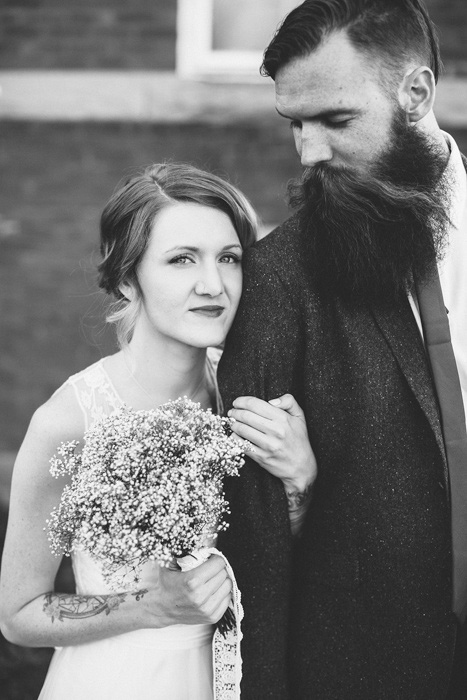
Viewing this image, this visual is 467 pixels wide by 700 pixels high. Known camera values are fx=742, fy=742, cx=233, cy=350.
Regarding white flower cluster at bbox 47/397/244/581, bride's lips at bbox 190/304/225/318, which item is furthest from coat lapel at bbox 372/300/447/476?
white flower cluster at bbox 47/397/244/581

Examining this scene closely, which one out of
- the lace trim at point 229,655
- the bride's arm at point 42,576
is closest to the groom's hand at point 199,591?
the lace trim at point 229,655

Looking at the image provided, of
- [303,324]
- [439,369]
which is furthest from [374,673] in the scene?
[303,324]

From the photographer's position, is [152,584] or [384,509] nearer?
[384,509]

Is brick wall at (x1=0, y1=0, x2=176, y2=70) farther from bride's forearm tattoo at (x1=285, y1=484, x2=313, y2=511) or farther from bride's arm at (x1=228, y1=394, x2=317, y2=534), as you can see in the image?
bride's forearm tattoo at (x1=285, y1=484, x2=313, y2=511)

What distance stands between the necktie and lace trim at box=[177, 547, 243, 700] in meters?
0.61

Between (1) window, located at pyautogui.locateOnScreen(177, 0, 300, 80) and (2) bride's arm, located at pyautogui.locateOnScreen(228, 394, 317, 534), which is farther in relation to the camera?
(1) window, located at pyautogui.locateOnScreen(177, 0, 300, 80)

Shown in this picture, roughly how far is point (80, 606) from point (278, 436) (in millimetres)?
944

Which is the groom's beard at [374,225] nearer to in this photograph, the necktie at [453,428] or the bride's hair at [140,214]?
the necktie at [453,428]

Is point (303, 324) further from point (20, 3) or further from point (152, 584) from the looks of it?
point (20, 3)

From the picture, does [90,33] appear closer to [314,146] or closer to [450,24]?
[450,24]

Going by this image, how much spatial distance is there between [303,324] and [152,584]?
972 millimetres

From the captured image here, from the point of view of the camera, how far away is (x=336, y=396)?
212cm

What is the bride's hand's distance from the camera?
2.05 meters

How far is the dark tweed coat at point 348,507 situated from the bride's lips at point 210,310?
4.0 inches
